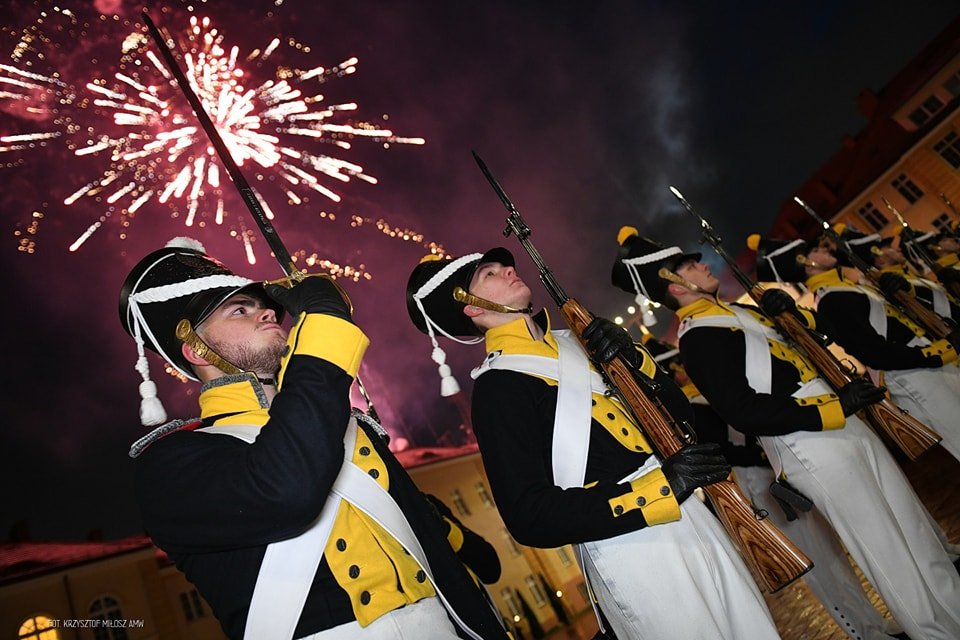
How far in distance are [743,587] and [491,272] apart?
8.58ft

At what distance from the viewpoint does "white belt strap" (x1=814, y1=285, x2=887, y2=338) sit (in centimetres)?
649

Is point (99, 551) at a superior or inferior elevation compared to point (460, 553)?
superior

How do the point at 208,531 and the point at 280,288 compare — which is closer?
the point at 208,531

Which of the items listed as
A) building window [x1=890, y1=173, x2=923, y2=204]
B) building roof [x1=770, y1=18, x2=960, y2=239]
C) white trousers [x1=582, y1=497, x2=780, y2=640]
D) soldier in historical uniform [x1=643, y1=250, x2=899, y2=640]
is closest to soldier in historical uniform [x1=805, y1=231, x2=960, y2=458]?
soldier in historical uniform [x1=643, y1=250, x2=899, y2=640]

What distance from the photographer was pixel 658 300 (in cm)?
596

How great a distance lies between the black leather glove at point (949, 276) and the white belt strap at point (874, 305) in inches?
125

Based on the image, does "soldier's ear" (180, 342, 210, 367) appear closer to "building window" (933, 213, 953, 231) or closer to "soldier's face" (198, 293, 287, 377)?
"soldier's face" (198, 293, 287, 377)

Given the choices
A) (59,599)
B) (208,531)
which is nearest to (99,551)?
(59,599)

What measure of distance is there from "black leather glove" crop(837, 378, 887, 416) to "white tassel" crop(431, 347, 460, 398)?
10.1 ft

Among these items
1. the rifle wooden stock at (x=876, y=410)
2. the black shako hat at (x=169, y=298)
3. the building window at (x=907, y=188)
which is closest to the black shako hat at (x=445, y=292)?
the black shako hat at (x=169, y=298)

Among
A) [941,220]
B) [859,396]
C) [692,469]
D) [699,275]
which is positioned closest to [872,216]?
[941,220]

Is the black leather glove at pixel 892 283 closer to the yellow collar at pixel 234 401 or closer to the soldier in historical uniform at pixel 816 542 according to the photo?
the soldier in historical uniform at pixel 816 542

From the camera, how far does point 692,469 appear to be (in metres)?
2.78

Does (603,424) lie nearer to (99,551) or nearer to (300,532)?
(300,532)
